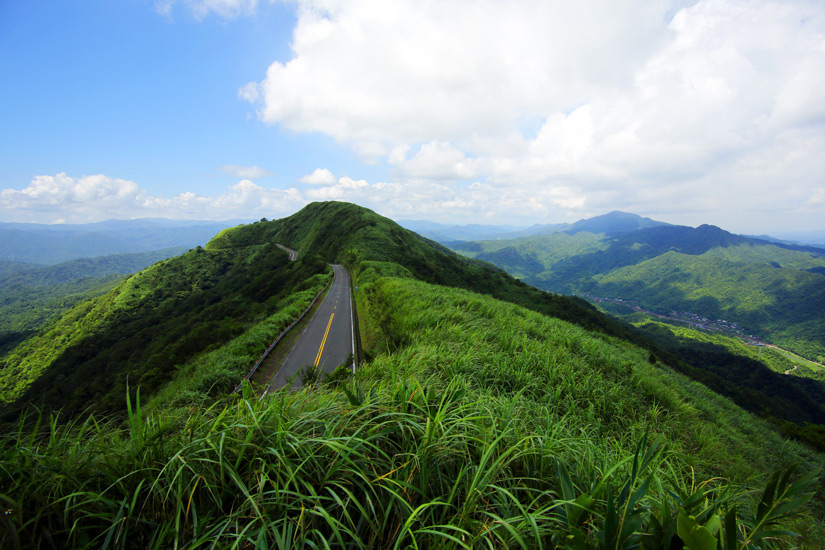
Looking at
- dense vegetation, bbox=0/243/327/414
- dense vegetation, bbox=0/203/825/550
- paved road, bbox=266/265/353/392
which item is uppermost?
dense vegetation, bbox=0/203/825/550

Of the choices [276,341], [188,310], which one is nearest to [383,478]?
[276,341]

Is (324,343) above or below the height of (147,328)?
above

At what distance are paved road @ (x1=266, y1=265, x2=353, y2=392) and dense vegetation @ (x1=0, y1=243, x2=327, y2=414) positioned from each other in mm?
4607

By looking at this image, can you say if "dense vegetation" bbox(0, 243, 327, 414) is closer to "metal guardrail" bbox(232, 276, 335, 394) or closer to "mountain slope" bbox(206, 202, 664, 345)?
"metal guardrail" bbox(232, 276, 335, 394)

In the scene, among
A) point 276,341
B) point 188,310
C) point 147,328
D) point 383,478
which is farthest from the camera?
point 188,310

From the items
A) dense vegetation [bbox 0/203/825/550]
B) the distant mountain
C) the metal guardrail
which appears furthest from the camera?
the distant mountain

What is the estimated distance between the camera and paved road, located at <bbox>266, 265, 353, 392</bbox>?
12848 millimetres

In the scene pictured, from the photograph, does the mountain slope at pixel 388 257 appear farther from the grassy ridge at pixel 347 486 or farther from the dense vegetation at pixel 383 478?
the grassy ridge at pixel 347 486

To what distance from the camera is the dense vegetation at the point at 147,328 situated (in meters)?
19.4

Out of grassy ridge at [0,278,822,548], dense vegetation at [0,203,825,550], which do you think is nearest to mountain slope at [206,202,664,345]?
dense vegetation at [0,203,825,550]

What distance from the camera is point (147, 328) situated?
3753cm

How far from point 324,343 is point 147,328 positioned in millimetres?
36486

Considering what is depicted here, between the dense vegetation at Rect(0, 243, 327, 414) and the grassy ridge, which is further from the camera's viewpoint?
the dense vegetation at Rect(0, 243, 327, 414)

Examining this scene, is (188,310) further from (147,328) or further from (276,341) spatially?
(276,341)
